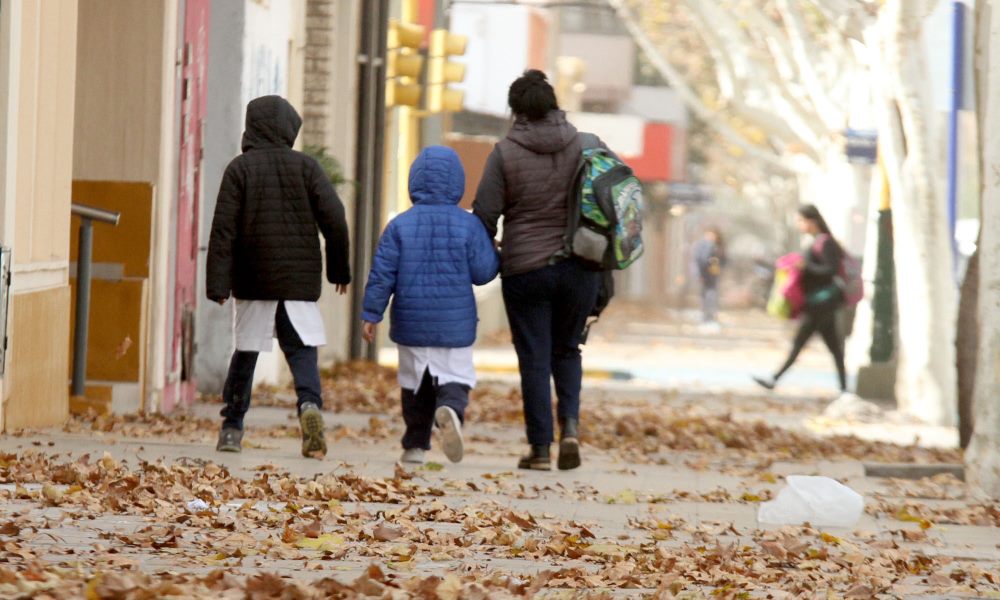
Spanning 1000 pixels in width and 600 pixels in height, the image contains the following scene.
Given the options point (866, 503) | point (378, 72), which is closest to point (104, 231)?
point (866, 503)

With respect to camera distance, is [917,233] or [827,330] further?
[827,330]

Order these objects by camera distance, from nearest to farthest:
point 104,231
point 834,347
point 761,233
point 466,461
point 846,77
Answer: point 466,461, point 104,231, point 834,347, point 846,77, point 761,233

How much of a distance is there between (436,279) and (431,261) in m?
0.09

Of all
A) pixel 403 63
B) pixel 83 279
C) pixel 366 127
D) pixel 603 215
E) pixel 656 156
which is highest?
pixel 403 63

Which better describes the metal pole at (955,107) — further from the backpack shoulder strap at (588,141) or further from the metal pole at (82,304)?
the metal pole at (82,304)

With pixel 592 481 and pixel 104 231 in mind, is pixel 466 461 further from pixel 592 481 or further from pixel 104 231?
pixel 104 231

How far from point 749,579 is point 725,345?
2776 cm

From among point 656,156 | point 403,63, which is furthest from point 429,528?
point 656,156

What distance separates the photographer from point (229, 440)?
9984 mm

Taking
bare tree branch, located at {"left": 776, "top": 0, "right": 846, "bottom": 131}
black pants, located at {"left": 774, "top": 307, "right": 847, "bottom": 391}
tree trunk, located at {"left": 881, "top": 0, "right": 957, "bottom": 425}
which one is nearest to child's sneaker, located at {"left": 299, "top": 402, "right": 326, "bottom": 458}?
tree trunk, located at {"left": 881, "top": 0, "right": 957, "bottom": 425}

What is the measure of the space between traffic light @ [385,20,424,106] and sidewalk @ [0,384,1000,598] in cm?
884

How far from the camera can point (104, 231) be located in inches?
475

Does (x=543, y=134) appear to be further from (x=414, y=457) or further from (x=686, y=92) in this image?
(x=686, y=92)

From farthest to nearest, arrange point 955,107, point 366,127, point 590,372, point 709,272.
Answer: point 709,272 → point 590,372 → point 366,127 → point 955,107
